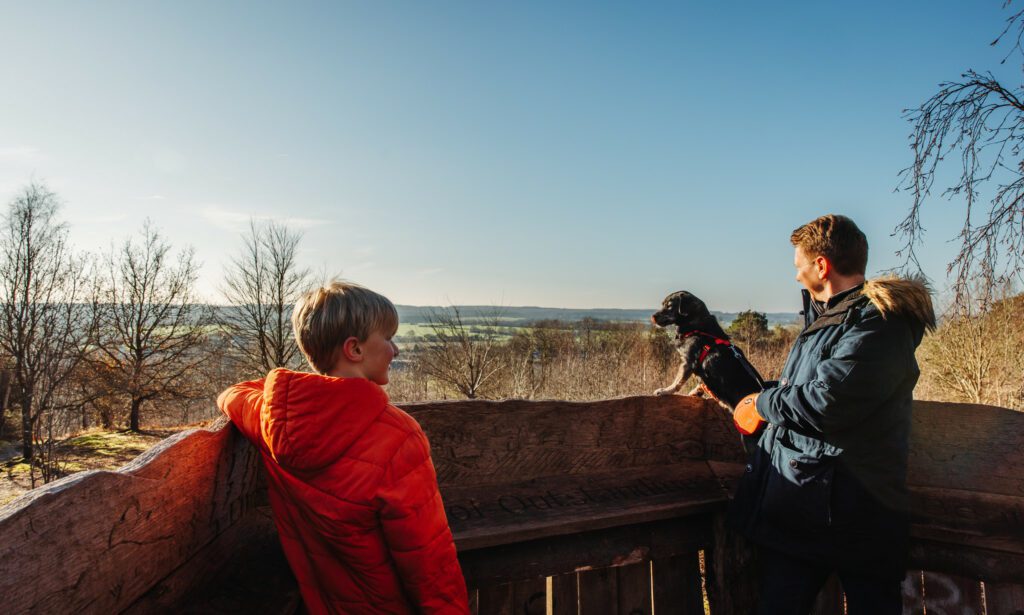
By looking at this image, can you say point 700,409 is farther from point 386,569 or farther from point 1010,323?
point 1010,323

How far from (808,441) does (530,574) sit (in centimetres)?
120

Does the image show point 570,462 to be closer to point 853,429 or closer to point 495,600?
point 495,600

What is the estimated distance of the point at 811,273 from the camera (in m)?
2.13

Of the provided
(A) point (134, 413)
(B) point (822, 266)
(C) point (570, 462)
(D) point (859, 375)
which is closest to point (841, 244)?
(B) point (822, 266)

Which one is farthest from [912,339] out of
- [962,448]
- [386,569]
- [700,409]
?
[386,569]

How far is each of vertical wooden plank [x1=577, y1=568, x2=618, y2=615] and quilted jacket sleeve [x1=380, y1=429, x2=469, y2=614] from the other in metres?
1.16

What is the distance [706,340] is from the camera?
3.78 m

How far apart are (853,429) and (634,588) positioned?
4.09 feet

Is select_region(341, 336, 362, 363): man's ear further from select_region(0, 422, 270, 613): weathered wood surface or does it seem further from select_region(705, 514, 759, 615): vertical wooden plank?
select_region(705, 514, 759, 615): vertical wooden plank

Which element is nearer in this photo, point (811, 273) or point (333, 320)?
point (333, 320)

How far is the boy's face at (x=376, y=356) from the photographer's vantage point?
1558 millimetres

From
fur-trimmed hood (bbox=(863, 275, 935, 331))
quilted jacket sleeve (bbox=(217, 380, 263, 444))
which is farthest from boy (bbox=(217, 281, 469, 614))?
fur-trimmed hood (bbox=(863, 275, 935, 331))

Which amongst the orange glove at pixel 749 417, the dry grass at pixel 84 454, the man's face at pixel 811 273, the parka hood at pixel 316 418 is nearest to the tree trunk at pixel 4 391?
the dry grass at pixel 84 454

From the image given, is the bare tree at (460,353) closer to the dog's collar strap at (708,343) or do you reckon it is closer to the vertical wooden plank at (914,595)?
the dog's collar strap at (708,343)
